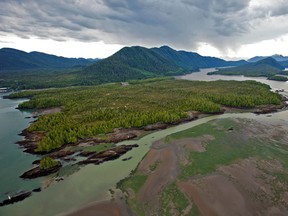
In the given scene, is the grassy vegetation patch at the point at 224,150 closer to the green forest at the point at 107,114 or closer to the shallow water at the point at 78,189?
the shallow water at the point at 78,189

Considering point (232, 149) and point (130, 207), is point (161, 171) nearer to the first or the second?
point (130, 207)

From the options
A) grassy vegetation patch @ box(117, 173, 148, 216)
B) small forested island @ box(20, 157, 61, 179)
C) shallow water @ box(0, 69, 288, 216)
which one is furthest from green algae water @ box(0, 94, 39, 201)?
grassy vegetation patch @ box(117, 173, 148, 216)

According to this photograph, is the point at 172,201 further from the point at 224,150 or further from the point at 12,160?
the point at 12,160

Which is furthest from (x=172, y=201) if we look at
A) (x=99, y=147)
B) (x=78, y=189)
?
(x=99, y=147)

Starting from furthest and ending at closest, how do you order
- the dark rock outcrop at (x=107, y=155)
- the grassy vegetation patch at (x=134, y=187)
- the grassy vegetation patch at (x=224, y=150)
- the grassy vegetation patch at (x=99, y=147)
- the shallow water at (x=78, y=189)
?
the grassy vegetation patch at (x=99, y=147)
the dark rock outcrop at (x=107, y=155)
the grassy vegetation patch at (x=224, y=150)
the shallow water at (x=78, y=189)
the grassy vegetation patch at (x=134, y=187)

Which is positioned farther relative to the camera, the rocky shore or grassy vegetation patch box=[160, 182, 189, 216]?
the rocky shore

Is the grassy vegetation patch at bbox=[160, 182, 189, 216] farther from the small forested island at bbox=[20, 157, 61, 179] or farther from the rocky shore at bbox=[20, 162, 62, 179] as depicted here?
the small forested island at bbox=[20, 157, 61, 179]

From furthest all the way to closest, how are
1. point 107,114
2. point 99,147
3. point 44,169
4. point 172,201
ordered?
Result: point 107,114, point 99,147, point 44,169, point 172,201

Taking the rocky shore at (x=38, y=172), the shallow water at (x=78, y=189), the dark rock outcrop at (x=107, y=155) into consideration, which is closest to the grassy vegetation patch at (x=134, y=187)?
the shallow water at (x=78, y=189)
